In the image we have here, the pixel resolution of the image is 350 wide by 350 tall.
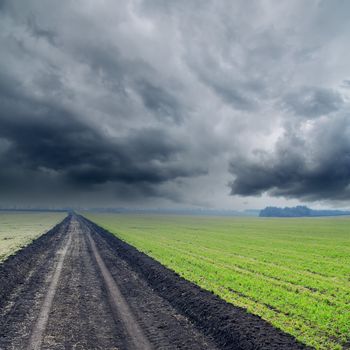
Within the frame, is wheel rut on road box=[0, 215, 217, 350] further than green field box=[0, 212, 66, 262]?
No

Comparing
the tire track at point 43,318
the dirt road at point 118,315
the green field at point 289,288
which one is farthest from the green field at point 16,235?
the green field at point 289,288

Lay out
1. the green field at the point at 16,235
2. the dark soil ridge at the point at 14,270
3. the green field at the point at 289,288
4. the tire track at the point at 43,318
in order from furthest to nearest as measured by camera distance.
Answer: the green field at the point at 16,235
the dark soil ridge at the point at 14,270
the green field at the point at 289,288
the tire track at the point at 43,318

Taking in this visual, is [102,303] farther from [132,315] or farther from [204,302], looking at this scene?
[204,302]

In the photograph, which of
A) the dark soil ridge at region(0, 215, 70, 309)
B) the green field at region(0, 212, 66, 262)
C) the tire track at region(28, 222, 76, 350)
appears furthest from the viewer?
the green field at region(0, 212, 66, 262)

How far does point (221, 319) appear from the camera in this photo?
511 inches

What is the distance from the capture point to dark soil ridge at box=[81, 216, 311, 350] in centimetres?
1088

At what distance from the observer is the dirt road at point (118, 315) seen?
1092 centimetres

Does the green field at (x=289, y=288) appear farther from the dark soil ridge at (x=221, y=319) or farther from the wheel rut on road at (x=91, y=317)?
the wheel rut on road at (x=91, y=317)

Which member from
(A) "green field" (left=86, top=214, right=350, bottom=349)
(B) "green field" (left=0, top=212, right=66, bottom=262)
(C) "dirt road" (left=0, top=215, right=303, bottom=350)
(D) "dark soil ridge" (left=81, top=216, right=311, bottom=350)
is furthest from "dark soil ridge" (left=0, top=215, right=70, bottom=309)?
(A) "green field" (left=86, top=214, right=350, bottom=349)

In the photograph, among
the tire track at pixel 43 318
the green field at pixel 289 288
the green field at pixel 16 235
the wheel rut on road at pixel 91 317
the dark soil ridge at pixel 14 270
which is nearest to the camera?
the tire track at pixel 43 318

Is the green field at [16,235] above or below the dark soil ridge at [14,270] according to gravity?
below

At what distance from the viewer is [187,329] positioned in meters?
12.4

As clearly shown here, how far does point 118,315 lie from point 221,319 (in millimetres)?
4450

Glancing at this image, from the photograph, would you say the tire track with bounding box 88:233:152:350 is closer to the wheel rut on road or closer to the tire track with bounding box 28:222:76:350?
the wheel rut on road
